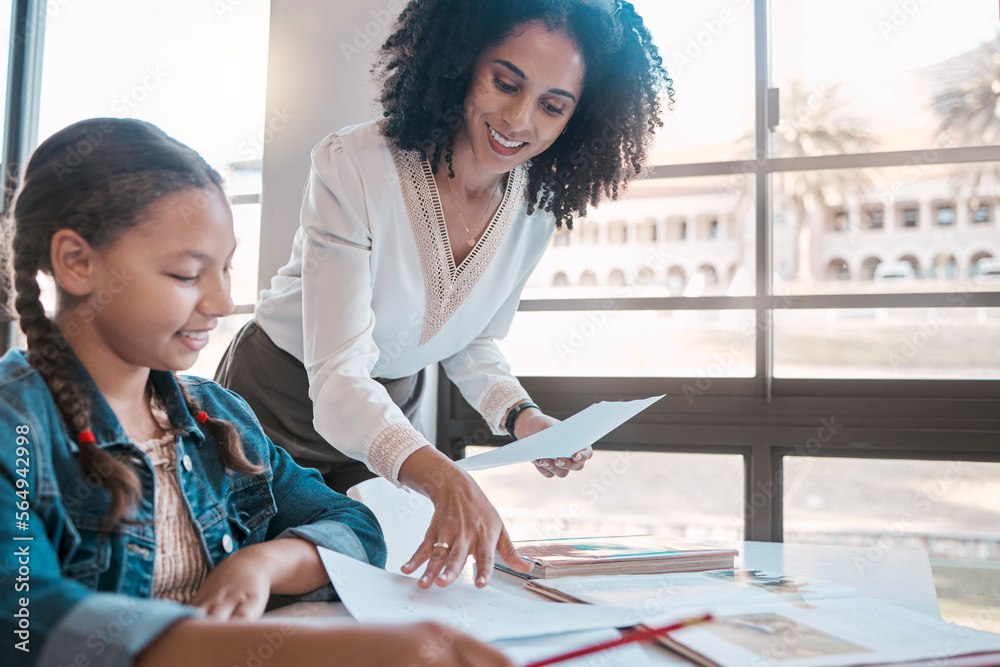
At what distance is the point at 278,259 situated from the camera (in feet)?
6.83

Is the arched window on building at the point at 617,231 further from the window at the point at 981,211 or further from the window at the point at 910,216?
the window at the point at 981,211

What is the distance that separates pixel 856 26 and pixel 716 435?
1.05m

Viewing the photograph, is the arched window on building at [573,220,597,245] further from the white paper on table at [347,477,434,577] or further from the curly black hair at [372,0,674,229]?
the white paper on table at [347,477,434,577]

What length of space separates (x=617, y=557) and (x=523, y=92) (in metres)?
0.74

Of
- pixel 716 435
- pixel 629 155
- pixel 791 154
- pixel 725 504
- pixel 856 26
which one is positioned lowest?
pixel 725 504

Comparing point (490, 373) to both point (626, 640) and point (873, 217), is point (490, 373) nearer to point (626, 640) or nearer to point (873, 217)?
point (626, 640)

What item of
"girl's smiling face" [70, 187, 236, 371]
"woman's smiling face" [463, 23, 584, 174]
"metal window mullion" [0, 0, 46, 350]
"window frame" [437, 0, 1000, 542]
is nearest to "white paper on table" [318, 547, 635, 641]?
"girl's smiling face" [70, 187, 236, 371]

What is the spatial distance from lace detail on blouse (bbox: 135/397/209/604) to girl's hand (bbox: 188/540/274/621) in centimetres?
3

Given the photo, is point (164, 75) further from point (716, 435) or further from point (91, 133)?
point (716, 435)

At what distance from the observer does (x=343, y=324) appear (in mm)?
1197

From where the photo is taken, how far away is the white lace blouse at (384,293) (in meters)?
1.13

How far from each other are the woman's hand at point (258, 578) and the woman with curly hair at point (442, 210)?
0.23m

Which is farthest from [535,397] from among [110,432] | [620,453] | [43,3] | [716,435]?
[43,3]

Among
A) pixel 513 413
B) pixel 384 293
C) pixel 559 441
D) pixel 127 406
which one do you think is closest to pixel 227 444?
pixel 127 406
